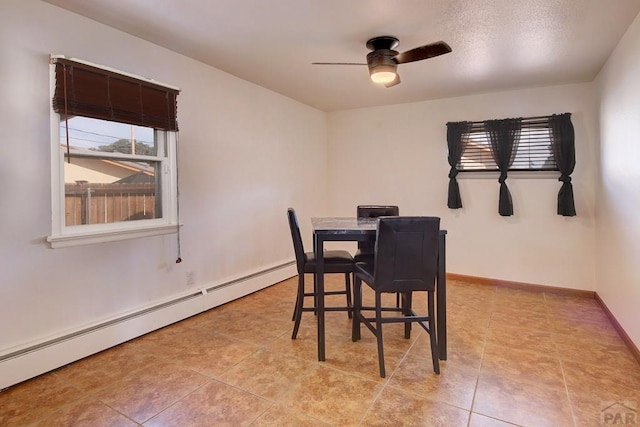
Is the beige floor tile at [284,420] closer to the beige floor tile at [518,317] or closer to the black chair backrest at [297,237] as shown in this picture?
the black chair backrest at [297,237]

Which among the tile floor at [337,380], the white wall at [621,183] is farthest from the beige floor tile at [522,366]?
the white wall at [621,183]

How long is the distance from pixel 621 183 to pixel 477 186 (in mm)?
1667

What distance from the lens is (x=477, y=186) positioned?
14.5 ft

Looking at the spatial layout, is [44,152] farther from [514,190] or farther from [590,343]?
[514,190]

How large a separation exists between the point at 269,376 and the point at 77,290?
150 centimetres

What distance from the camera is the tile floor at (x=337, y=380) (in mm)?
1826

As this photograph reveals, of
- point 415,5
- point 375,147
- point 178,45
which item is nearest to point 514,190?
point 375,147

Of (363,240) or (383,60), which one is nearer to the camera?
(363,240)

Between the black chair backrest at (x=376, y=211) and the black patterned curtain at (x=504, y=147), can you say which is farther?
the black patterned curtain at (x=504, y=147)

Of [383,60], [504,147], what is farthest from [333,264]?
[504,147]

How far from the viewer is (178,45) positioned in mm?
2906

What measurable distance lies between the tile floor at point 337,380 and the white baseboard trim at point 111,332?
0.22ft

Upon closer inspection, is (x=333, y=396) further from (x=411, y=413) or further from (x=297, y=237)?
(x=297, y=237)

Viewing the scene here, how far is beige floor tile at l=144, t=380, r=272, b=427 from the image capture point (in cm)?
178
